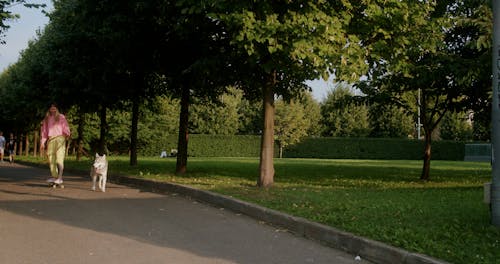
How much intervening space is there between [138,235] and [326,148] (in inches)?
1916

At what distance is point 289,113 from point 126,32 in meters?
46.8

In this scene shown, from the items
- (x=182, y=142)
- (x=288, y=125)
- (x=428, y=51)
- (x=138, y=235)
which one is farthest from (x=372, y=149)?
(x=138, y=235)

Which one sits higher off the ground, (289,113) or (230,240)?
(289,113)

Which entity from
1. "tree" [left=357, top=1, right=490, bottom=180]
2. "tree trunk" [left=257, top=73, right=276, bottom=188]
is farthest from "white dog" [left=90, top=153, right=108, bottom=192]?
"tree" [left=357, top=1, right=490, bottom=180]

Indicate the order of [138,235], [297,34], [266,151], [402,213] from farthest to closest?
[266,151] < [297,34] < [402,213] < [138,235]

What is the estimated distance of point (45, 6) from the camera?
45.2 feet

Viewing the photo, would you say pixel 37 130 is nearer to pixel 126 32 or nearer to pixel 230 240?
pixel 126 32

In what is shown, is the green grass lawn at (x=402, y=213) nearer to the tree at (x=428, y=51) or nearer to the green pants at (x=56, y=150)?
the tree at (x=428, y=51)

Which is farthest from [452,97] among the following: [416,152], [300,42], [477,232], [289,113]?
[289,113]

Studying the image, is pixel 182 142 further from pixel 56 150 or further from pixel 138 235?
pixel 138 235

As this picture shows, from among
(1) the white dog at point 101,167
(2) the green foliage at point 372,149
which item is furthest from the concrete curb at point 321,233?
(2) the green foliage at point 372,149

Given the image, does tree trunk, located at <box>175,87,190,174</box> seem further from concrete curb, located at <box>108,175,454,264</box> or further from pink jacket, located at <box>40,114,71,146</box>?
concrete curb, located at <box>108,175,454,264</box>

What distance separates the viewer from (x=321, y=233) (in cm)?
744

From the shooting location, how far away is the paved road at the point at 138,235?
6258 mm
